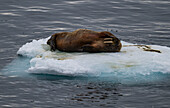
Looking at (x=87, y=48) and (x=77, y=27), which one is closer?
(x=87, y=48)

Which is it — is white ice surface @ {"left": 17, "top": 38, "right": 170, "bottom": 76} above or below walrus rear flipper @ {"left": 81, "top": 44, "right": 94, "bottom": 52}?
below

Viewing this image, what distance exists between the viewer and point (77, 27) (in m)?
20.9

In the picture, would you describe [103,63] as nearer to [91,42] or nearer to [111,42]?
[111,42]

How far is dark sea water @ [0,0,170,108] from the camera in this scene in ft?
39.3

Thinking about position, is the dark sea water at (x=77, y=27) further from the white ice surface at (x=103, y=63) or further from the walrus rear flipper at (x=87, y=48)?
the walrus rear flipper at (x=87, y=48)

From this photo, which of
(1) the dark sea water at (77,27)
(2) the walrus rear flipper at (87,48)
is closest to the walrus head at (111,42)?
(2) the walrus rear flipper at (87,48)

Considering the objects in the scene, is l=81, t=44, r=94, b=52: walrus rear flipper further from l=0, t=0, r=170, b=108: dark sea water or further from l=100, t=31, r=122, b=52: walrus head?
l=0, t=0, r=170, b=108: dark sea water

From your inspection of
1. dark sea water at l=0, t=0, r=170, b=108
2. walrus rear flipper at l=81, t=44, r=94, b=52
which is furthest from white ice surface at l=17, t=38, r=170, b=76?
dark sea water at l=0, t=0, r=170, b=108

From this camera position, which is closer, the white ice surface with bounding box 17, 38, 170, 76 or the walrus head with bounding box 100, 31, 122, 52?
the white ice surface with bounding box 17, 38, 170, 76

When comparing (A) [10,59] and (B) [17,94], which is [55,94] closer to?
(B) [17,94]

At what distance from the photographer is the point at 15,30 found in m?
20.0

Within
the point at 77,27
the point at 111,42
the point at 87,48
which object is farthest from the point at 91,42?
the point at 77,27

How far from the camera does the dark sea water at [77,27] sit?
12.0 m

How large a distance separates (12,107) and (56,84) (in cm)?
183
